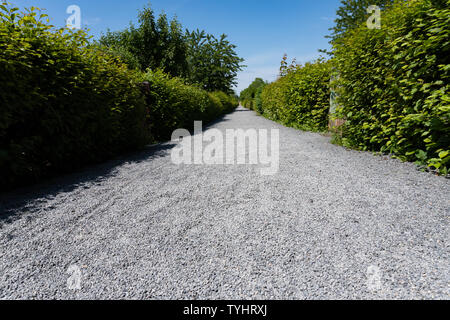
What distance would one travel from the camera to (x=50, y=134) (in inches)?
133

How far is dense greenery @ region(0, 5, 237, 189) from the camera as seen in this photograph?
2871 mm

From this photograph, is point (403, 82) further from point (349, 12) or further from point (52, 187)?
point (349, 12)

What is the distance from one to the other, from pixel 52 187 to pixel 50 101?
4.42 ft

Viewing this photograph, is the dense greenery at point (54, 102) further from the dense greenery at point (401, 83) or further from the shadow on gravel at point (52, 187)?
the dense greenery at point (401, 83)

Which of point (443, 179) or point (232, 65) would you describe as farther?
point (232, 65)

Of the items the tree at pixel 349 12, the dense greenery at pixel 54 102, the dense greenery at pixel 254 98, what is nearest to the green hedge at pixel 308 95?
the dense greenery at pixel 54 102

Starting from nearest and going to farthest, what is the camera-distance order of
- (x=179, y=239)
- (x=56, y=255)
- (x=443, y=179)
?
1. (x=56, y=255)
2. (x=179, y=239)
3. (x=443, y=179)

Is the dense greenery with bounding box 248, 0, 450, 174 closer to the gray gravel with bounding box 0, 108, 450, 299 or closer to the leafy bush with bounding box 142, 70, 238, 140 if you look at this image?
the gray gravel with bounding box 0, 108, 450, 299

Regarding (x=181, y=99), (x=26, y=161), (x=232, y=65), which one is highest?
(x=232, y=65)

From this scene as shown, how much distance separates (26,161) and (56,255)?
2.21 m

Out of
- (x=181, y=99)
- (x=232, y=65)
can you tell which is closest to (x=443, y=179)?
(x=181, y=99)

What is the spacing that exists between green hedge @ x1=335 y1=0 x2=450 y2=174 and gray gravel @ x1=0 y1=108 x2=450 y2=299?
587 mm
